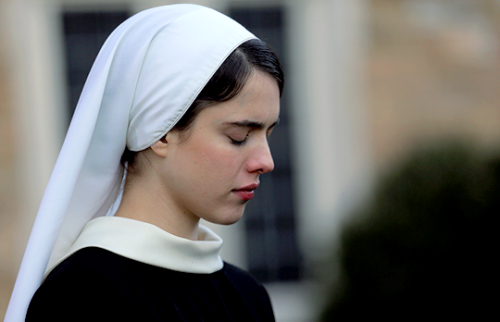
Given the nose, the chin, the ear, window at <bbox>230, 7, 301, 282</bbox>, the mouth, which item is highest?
the ear

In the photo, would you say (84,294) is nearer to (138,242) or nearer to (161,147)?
(138,242)

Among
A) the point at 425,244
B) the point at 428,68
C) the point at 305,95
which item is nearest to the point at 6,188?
the point at 305,95

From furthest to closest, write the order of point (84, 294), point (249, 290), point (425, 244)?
Answer: 1. point (425, 244)
2. point (249, 290)
3. point (84, 294)

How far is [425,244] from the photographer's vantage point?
12.5 feet

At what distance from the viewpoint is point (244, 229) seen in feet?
20.3

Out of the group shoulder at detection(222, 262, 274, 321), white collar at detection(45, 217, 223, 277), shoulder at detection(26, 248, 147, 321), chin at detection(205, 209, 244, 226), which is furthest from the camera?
shoulder at detection(222, 262, 274, 321)

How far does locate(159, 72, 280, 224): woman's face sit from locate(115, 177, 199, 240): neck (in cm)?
2

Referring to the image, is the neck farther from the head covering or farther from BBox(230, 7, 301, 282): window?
BBox(230, 7, 301, 282): window

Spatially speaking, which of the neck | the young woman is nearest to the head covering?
the young woman

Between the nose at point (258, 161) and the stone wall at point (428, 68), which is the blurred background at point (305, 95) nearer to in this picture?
the stone wall at point (428, 68)

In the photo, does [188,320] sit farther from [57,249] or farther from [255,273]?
[255,273]

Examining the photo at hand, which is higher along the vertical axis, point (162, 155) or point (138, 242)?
point (162, 155)

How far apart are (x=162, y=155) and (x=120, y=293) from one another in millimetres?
451

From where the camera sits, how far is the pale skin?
1.73 meters
